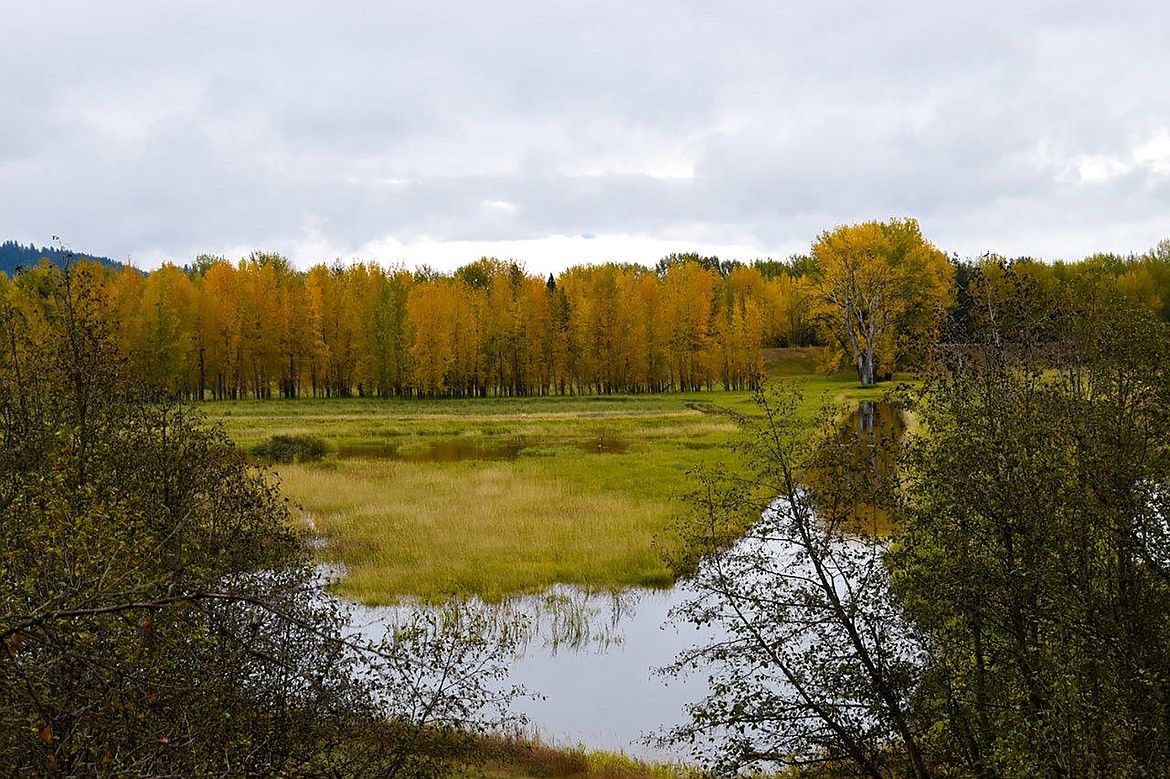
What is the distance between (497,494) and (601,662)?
16.7 meters

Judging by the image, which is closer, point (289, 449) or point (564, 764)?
point (564, 764)

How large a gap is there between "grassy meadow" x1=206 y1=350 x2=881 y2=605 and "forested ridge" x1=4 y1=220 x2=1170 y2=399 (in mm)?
21472

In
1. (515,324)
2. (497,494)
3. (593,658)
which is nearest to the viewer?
(593,658)

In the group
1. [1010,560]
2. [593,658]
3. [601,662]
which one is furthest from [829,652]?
[593,658]

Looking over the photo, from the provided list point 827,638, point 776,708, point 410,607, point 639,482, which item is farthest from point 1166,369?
point 639,482

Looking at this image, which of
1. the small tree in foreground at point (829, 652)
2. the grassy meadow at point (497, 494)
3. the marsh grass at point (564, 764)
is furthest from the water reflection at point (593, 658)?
the small tree in foreground at point (829, 652)

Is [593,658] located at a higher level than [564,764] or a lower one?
higher

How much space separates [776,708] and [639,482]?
26368mm

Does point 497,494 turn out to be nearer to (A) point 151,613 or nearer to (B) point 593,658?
(B) point 593,658

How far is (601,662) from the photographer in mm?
18062

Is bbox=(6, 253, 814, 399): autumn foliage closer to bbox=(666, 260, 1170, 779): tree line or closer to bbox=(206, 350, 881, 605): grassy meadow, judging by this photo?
bbox=(206, 350, 881, 605): grassy meadow

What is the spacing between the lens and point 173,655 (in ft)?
27.7

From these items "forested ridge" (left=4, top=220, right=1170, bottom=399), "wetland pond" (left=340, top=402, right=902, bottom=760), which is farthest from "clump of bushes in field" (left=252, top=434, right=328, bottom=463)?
"forested ridge" (left=4, top=220, right=1170, bottom=399)

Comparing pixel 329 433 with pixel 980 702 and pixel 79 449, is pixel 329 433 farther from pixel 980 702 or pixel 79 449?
pixel 980 702
